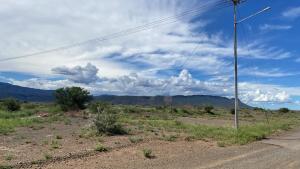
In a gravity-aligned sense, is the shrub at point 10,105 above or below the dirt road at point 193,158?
above

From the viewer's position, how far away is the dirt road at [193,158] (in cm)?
1446

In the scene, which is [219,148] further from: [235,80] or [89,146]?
[235,80]

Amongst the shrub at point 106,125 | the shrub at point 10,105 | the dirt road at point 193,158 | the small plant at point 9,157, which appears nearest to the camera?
the dirt road at point 193,158

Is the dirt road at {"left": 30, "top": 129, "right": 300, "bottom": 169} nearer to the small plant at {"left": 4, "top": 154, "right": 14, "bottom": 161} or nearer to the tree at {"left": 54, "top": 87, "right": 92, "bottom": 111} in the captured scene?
the small plant at {"left": 4, "top": 154, "right": 14, "bottom": 161}

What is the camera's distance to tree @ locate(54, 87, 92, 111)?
6575 centimetres

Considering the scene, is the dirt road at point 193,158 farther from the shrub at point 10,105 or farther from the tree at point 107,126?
the shrub at point 10,105

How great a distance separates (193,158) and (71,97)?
51574 millimetres

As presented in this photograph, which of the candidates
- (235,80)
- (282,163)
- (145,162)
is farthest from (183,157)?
(235,80)

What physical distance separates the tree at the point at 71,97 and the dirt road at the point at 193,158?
46.3m

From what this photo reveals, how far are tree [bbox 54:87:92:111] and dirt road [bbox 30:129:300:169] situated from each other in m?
46.3

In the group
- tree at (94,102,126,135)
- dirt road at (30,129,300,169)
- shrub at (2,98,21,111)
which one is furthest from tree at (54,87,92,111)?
dirt road at (30,129,300,169)

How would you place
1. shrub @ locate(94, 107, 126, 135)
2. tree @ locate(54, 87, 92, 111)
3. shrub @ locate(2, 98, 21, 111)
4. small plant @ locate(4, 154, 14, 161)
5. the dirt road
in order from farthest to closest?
shrub @ locate(2, 98, 21, 111) < tree @ locate(54, 87, 92, 111) < shrub @ locate(94, 107, 126, 135) < small plant @ locate(4, 154, 14, 161) < the dirt road

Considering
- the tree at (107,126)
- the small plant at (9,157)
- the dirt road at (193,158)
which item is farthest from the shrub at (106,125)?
the small plant at (9,157)

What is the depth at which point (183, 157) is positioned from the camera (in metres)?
16.6
